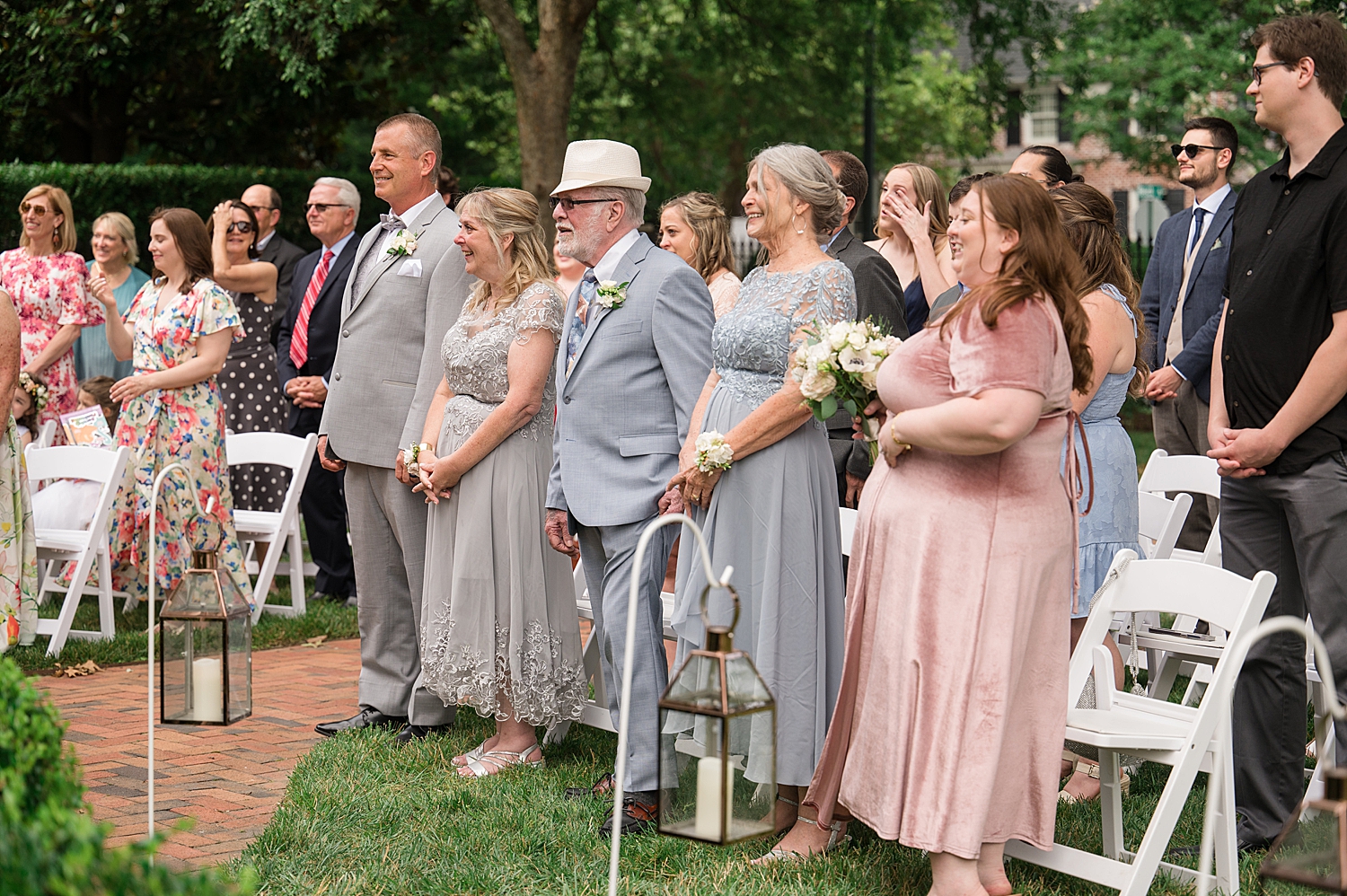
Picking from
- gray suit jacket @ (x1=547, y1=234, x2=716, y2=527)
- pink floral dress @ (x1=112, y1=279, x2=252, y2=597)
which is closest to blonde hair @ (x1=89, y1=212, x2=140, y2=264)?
pink floral dress @ (x1=112, y1=279, x2=252, y2=597)

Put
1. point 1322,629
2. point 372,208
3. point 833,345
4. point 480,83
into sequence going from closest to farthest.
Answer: point 833,345 → point 1322,629 → point 372,208 → point 480,83

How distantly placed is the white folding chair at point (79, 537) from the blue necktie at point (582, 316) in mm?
3627

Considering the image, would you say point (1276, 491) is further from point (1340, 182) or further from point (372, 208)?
point (372, 208)

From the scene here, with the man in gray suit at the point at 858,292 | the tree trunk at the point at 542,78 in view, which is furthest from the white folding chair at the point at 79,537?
the tree trunk at the point at 542,78

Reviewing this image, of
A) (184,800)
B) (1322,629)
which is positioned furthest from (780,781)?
(184,800)

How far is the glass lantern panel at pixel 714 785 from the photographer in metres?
3.04

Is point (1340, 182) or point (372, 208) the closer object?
point (1340, 182)

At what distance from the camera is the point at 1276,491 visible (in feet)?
14.5

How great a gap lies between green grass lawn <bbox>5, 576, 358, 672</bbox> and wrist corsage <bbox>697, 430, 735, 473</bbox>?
13.9ft

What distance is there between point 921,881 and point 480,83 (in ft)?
64.7

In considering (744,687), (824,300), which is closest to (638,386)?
(824,300)

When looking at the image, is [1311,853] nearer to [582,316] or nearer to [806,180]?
[806,180]

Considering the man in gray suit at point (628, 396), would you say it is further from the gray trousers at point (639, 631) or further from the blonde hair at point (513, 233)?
the blonde hair at point (513, 233)

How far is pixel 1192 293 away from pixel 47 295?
7.13 m
